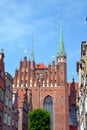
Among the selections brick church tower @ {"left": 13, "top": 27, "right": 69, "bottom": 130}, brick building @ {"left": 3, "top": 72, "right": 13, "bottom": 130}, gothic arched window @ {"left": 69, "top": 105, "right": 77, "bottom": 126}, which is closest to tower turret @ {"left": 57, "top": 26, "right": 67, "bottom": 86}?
brick church tower @ {"left": 13, "top": 27, "right": 69, "bottom": 130}

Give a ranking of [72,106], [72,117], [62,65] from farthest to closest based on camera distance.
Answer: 1. [72,106]
2. [72,117]
3. [62,65]

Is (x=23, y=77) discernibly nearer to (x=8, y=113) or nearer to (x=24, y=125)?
(x=24, y=125)

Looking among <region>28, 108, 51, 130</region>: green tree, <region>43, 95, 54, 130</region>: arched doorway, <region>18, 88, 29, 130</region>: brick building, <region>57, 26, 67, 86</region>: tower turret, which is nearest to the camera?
<region>28, 108, 51, 130</region>: green tree

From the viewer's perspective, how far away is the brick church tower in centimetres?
6931

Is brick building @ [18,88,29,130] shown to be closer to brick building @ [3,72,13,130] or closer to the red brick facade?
the red brick facade

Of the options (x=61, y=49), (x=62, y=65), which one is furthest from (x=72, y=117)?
(x=61, y=49)

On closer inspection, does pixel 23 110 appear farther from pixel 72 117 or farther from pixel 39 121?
pixel 72 117

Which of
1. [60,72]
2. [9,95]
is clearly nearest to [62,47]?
[60,72]

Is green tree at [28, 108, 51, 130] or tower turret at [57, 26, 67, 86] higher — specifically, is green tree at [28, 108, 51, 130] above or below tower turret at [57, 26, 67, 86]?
below

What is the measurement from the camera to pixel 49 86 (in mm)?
70812

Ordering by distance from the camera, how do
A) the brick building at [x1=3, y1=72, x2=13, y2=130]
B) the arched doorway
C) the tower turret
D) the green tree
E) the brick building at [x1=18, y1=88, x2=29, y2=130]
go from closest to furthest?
the brick building at [x1=3, y1=72, x2=13, y2=130] → the green tree → the brick building at [x1=18, y1=88, x2=29, y2=130] → the arched doorway → the tower turret

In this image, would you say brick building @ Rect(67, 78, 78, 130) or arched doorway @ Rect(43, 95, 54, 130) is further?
brick building @ Rect(67, 78, 78, 130)

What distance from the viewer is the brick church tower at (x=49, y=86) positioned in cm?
6931

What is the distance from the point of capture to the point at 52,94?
70375 mm
